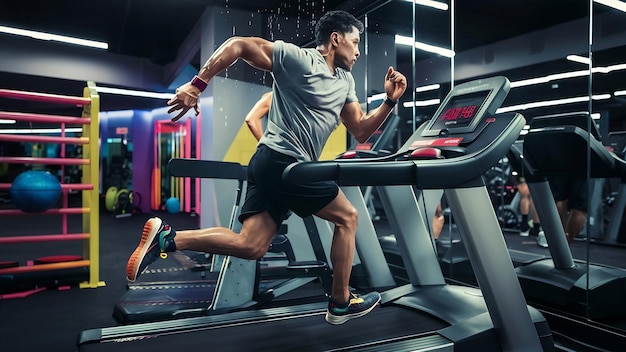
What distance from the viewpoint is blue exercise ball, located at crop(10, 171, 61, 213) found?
10.4 ft

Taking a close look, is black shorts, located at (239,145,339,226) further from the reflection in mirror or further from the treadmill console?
the reflection in mirror

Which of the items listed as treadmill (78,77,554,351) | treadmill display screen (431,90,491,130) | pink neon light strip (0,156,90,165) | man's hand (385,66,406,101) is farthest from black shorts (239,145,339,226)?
pink neon light strip (0,156,90,165)

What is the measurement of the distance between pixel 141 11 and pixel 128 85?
2.20m

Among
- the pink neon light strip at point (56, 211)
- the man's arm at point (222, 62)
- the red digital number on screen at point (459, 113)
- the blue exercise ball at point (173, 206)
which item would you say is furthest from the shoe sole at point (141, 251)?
the blue exercise ball at point (173, 206)

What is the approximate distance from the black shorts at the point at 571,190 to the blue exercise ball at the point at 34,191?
3.63 m

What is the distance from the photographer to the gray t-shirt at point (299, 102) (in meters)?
1.94

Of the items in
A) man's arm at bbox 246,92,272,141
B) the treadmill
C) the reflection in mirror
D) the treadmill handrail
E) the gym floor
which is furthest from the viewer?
man's arm at bbox 246,92,272,141

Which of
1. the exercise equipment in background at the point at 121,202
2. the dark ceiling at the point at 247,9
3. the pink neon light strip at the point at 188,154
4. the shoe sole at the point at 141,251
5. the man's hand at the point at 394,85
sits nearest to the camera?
the shoe sole at the point at 141,251

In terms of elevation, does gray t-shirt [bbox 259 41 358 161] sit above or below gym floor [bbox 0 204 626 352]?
above

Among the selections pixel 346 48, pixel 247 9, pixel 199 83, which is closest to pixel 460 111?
pixel 346 48

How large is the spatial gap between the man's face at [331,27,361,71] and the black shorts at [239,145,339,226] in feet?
1.87

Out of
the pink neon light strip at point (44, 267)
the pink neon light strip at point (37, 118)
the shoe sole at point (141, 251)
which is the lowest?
the pink neon light strip at point (44, 267)

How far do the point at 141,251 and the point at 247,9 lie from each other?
2702 millimetres

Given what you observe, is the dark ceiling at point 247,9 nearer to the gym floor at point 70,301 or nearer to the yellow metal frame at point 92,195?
the yellow metal frame at point 92,195
